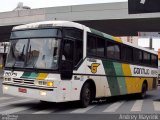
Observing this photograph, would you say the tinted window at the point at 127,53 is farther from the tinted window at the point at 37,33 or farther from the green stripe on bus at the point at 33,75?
the green stripe on bus at the point at 33,75

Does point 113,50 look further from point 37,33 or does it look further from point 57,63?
point 57,63

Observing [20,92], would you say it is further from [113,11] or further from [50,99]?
[113,11]

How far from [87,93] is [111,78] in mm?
2658

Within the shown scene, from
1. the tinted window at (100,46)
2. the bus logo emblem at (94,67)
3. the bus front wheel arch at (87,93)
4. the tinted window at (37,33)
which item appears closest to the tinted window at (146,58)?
the tinted window at (100,46)

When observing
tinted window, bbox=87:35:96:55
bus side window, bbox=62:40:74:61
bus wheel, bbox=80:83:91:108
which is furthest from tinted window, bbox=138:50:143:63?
bus side window, bbox=62:40:74:61

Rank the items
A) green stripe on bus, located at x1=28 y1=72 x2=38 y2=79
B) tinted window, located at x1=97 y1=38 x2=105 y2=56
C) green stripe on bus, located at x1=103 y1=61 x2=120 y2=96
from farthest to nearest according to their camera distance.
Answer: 1. green stripe on bus, located at x1=103 y1=61 x2=120 y2=96
2. tinted window, located at x1=97 y1=38 x2=105 y2=56
3. green stripe on bus, located at x1=28 y1=72 x2=38 y2=79

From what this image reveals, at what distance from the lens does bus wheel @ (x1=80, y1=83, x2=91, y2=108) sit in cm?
1341

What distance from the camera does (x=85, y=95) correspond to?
13586 mm

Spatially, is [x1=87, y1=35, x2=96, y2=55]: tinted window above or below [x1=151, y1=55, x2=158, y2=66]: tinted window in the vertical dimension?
above

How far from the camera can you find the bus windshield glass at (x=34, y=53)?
12.2m

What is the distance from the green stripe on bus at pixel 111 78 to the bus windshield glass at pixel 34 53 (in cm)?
355

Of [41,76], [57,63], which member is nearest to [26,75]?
[41,76]

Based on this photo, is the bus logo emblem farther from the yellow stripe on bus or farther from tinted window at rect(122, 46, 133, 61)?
tinted window at rect(122, 46, 133, 61)

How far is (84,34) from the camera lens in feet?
45.0
